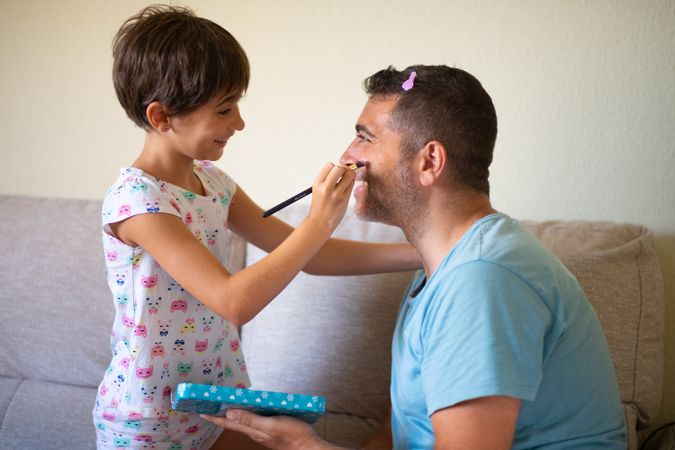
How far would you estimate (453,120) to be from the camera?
133 cm

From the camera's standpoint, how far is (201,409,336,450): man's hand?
1236 mm

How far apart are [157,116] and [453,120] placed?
0.56 meters

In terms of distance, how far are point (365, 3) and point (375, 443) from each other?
1.18m

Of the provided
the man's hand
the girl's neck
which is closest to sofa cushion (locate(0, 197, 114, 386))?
the girl's neck

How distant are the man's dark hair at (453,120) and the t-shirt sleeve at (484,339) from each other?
0.91 feet

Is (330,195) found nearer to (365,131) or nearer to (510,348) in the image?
(365,131)

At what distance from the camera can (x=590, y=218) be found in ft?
6.03

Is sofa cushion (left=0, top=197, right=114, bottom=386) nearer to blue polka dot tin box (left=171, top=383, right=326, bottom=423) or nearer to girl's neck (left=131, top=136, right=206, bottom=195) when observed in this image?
girl's neck (left=131, top=136, right=206, bottom=195)

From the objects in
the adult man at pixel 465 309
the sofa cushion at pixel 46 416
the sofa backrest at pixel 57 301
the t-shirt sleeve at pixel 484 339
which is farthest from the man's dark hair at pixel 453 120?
the sofa cushion at pixel 46 416

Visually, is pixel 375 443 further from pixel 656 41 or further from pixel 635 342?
pixel 656 41

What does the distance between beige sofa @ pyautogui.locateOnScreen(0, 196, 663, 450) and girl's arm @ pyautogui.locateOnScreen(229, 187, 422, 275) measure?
5.3 inches

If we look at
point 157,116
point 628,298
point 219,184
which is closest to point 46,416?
point 219,184

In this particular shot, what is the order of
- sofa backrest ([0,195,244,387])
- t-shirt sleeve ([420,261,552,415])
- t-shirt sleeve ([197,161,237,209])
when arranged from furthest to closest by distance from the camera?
sofa backrest ([0,195,244,387])
t-shirt sleeve ([197,161,237,209])
t-shirt sleeve ([420,261,552,415])

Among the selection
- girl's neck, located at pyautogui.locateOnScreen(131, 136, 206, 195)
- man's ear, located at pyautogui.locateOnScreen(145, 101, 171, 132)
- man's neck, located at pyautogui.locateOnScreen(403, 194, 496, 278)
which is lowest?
man's neck, located at pyautogui.locateOnScreen(403, 194, 496, 278)
